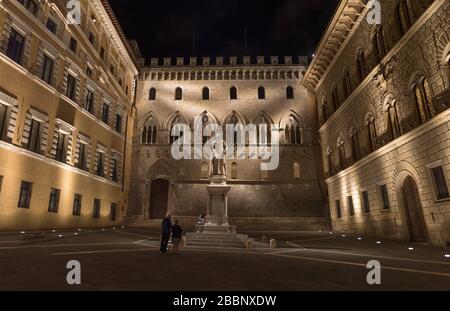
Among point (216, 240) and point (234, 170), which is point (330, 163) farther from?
point (216, 240)

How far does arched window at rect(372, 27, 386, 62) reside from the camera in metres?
17.0

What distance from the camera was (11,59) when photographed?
15.3 meters

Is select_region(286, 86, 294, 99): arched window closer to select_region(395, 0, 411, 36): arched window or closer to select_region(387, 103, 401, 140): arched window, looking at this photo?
select_region(387, 103, 401, 140): arched window

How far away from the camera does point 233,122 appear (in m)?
32.4

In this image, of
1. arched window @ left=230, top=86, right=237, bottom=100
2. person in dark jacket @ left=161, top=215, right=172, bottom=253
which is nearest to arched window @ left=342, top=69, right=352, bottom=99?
arched window @ left=230, top=86, right=237, bottom=100

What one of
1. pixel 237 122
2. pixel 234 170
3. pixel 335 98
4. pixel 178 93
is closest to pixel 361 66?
pixel 335 98

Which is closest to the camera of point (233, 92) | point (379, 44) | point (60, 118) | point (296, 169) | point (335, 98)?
point (379, 44)

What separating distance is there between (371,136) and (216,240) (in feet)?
→ 40.1

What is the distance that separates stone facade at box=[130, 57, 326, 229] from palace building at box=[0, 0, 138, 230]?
3.50 m

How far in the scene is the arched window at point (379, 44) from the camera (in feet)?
55.6

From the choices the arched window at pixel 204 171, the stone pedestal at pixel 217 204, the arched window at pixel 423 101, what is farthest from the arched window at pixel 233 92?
the arched window at pixel 423 101

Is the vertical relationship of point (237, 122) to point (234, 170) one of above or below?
above
